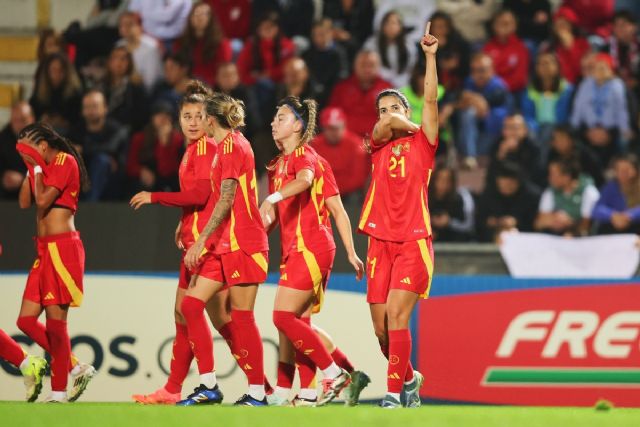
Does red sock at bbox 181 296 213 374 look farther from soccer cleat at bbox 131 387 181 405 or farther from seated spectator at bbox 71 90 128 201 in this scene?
seated spectator at bbox 71 90 128 201

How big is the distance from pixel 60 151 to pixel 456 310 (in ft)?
11.8

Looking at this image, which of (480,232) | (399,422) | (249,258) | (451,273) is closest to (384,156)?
(249,258)

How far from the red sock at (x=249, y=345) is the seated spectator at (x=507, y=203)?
4.93m

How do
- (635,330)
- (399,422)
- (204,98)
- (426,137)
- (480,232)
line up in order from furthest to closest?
(480,232) < (635,330) < (204,98) < (426,137) < (399,422)

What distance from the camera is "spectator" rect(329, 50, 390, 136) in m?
14.3

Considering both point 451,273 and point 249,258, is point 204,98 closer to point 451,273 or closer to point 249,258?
point 249,258

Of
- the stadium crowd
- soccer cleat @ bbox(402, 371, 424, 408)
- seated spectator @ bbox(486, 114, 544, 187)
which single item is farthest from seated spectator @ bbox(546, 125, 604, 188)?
soccer cleat @ bbox(402, 371, 424, 408)

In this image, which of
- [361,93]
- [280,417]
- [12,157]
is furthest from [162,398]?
[361,93]

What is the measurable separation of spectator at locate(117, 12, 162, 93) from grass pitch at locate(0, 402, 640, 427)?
23.1 feet

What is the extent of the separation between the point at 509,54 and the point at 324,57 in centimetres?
224

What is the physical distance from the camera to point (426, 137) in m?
8.48

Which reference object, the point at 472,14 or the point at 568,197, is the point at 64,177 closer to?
the point at 568,197

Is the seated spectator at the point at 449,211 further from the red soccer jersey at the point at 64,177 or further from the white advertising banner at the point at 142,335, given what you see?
the red soccer jersey at the point at 64,177

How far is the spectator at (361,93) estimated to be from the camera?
14.3m
